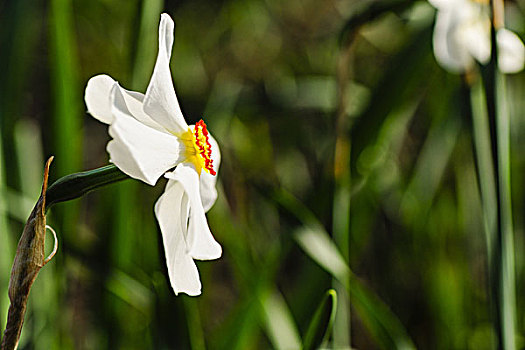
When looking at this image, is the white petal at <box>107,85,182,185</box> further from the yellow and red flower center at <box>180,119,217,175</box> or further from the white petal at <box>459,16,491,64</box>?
the white petal at <box>459,16,491,64</box>

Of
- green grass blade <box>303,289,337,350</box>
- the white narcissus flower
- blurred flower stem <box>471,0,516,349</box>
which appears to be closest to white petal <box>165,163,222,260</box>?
the white narcissus flower

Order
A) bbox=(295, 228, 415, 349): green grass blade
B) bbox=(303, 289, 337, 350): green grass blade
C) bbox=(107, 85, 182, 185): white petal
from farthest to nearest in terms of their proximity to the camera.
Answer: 1. bbox=(295, 228, 415, 349): green grass blade
2. bbox=(303, 289, 337, 350): green grass blade
3. bbox=(107, 85, 182, 185): white petal

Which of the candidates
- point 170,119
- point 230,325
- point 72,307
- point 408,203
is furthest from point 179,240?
point 72,307

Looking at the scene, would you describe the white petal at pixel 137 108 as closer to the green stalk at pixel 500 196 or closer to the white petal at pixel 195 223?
the white petal at pixel 195 223

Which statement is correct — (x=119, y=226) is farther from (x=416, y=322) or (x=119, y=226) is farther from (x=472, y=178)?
(x=472, y=178)

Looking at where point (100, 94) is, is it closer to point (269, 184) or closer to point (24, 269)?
point (24, 269)

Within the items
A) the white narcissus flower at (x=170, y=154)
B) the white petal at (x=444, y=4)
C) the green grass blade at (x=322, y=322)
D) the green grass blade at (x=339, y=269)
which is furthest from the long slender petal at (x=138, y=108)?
the white petal at (x=444, y=4)
